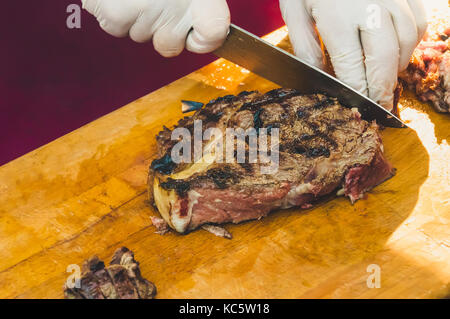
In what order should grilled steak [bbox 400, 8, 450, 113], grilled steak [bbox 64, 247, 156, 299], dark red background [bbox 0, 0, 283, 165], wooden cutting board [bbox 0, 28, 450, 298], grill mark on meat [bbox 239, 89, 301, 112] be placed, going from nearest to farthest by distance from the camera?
1. grilled steak [bbox 64, 247, 156, 299]
2. wooden cutting board [bbox 0, 28, 450, 298]
3. grill mark on meat [bbox 239, 89, 301, 112]
4. grilled steak [bbox 400, 8, 450, 113]
5. dark red background [bbox 0, 0, 283, 165]

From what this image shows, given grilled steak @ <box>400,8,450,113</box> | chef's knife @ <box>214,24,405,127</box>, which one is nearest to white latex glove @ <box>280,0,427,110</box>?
chef's knife @ <box>214,24,405,127</box>

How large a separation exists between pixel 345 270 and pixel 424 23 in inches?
77.4

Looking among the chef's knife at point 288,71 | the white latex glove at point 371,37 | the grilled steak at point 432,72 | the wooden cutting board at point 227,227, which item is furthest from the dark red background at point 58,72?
the grilled steak at point 432,72

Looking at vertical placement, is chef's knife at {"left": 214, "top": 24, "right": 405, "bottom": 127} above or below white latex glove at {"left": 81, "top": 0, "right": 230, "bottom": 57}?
below

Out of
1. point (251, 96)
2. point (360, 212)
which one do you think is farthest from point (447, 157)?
point (251, 96)

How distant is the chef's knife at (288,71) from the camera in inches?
136

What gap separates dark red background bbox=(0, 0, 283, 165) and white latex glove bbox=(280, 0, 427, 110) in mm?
2017

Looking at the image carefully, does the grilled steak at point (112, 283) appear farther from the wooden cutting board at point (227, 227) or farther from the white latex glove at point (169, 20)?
the white latex glove at point (169, 20)

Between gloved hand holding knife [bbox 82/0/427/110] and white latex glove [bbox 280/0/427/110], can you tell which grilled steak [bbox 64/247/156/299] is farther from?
white latex glove [bbox 280/0/427/110]

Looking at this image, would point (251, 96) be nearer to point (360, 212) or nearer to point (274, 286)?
point (360, 212)

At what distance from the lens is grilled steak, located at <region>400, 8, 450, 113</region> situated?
12.7 feet

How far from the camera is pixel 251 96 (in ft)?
12.0

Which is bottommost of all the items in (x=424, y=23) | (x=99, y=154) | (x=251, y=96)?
(x=99, y=154)

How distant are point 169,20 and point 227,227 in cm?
146
